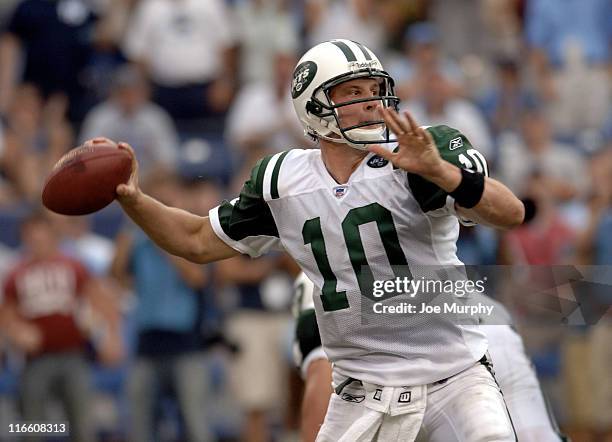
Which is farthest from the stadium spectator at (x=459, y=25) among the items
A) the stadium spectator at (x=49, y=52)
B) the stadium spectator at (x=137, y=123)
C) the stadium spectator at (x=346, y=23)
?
the stadium spectator at (x=49, y=52)

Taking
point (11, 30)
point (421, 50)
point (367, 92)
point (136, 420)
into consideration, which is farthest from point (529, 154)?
point (367, 92)

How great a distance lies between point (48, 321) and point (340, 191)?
4.55 m

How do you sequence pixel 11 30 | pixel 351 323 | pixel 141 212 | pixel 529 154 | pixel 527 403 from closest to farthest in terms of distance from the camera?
1. pixel 351 323
2. pixel 141 212
3. pixel 527 403
4. pixel 529 154
5. pixel 11 30

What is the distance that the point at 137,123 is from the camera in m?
10.1

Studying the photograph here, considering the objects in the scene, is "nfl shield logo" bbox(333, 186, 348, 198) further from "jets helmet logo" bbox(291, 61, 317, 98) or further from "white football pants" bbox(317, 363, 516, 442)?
"white football pants" bbox(317, 363, 516, 442)

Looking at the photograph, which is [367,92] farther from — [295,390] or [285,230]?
[295,390]

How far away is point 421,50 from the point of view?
10406 mm

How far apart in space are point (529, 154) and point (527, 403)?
5053 mm

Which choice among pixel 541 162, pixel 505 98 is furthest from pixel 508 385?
pixel 505 98

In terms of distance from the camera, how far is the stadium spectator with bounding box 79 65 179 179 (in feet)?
33.0

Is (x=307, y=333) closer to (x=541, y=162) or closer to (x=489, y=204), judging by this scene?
(x=489, y=204)

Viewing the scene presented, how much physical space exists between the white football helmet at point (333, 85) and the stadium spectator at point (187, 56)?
19.0 feet

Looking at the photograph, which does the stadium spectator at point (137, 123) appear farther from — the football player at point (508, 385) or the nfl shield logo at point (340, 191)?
the nfl shield logo at point (340, 191)

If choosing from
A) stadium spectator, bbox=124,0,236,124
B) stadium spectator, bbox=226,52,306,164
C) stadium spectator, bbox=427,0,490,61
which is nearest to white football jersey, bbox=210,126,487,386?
stadium spectator, bbox=226,52,306,164
